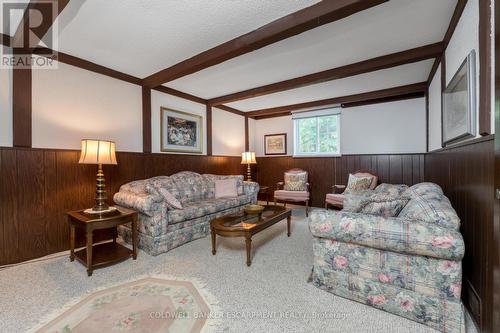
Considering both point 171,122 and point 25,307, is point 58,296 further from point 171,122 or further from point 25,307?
point 171,122

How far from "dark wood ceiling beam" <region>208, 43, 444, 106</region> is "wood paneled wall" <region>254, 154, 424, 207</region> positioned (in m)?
2.18

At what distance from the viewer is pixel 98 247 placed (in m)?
2.77

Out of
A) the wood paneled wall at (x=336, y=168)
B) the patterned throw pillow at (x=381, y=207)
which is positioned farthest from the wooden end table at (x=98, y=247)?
the wood paneled wall at (x=336, y=168)

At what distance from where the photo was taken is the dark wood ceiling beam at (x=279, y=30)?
184 cm

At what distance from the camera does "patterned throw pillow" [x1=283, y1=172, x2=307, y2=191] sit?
498 centimetres

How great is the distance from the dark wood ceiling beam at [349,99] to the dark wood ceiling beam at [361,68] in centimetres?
139

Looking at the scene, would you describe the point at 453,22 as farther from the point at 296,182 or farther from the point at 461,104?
the point at 296,182

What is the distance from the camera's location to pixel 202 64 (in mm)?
Answer: 2850

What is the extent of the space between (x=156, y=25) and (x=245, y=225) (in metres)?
2.26

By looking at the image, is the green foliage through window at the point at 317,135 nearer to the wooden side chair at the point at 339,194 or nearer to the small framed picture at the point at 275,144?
the small framed picture at the point at 275,144

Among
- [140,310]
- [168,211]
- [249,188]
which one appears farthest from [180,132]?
[140,310]

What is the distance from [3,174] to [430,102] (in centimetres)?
592

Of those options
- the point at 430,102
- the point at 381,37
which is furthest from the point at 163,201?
the point at 430,102

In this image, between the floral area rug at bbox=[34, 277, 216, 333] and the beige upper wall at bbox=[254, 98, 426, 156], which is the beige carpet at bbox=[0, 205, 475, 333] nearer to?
the floral area rug at bbox=[34, 277, 216, 333]
